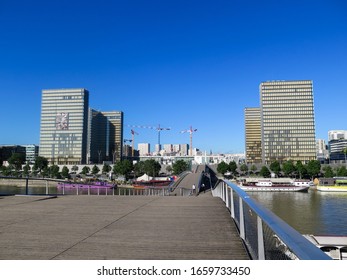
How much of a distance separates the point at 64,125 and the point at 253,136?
348 ft

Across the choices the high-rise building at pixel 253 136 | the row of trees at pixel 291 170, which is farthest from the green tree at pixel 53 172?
the high-rise building at pixel 253 136

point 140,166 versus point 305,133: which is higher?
point 305,133

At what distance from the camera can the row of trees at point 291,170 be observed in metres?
96.6

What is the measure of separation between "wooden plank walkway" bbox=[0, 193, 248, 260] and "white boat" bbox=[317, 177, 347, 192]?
6845 centimetres

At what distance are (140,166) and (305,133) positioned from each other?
73931 millimetres

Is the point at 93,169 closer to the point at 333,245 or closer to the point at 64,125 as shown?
the point at 64,125

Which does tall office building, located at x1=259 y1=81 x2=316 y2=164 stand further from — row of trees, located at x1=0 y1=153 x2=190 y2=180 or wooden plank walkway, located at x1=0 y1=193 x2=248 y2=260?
wooden plank walkway, located at x1=0 y1=193 x2=248 y2=260

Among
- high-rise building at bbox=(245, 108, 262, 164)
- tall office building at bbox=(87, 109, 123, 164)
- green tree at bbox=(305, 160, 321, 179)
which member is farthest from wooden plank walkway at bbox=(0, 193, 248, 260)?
tall office building at bbox=(87, 109, 123, 164)

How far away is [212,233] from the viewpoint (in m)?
5.54

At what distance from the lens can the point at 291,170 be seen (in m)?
101
